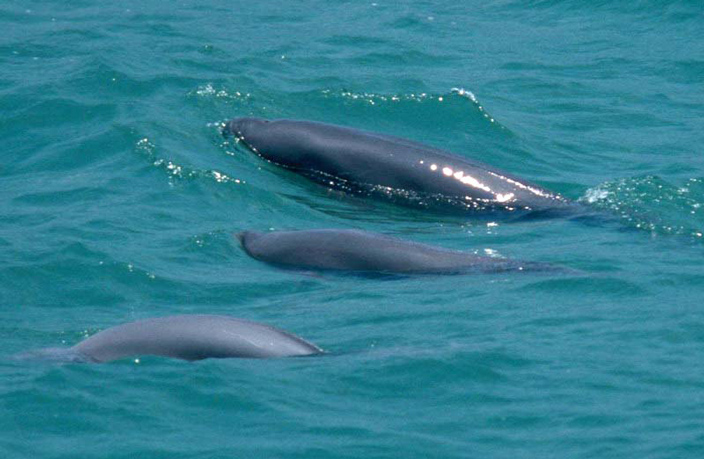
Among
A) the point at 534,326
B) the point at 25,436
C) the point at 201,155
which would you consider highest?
the point at 201,155

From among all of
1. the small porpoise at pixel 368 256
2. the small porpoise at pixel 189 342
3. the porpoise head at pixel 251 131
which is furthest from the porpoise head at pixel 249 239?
the small porpoise at pixel 189 342

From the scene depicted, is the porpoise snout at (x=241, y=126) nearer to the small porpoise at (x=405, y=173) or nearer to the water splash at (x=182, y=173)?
the small porpoise at (x=405, y=173)

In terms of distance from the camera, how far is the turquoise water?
344 inches

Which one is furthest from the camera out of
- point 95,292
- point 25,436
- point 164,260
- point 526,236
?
point 526,236

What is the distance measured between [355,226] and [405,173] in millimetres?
1178

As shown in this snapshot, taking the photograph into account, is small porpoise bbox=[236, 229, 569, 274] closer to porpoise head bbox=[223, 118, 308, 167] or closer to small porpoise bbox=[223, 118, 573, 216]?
small porpoise bbox=[223, 118, 573, 216]

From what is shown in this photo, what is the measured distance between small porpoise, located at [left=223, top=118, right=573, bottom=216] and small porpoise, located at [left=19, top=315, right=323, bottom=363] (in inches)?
192

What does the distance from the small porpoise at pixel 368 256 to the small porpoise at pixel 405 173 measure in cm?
200

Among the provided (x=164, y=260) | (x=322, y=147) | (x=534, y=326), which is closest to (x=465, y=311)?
(x=534, y=326)

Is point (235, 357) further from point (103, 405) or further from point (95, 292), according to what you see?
point (95, 292)

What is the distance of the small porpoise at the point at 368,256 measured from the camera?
12.2m

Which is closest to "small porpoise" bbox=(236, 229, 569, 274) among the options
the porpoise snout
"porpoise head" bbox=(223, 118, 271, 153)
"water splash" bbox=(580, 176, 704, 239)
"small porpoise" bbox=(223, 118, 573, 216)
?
"small porpoise" bbox=(223, 118, 573, 216)

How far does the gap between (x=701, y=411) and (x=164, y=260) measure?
19.0 ft

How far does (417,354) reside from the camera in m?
9.79
